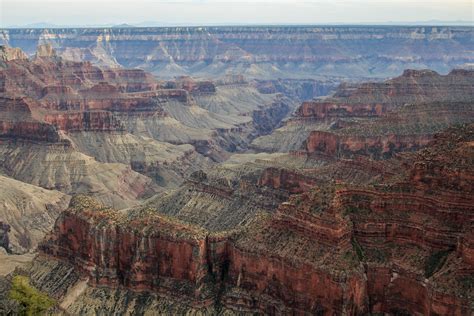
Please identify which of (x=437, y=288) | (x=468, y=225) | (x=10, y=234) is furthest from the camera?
(x=10, y=234)

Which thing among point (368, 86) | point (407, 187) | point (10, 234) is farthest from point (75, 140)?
point (407, 187)

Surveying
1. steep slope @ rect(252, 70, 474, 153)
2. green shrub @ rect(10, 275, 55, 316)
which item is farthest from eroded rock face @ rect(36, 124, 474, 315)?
steep slope @ rect(252, 70, 474, 153)

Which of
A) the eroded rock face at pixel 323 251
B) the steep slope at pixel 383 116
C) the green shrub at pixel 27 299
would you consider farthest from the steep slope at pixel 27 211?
the steep slope at pixel 383 116

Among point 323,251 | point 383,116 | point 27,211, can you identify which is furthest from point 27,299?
point 383,116

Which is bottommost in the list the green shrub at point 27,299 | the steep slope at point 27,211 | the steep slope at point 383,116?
the steep slope at point 27,211

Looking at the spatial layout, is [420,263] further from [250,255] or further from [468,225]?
[250,255]

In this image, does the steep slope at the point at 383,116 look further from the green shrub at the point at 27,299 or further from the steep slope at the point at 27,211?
the green shrub at the point at 27,299

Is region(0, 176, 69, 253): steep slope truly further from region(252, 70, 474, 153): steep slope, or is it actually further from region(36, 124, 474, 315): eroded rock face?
region(252, 70, 474, 153): steep slope

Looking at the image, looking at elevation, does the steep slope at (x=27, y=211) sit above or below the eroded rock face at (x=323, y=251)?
below

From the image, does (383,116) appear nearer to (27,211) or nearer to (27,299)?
(27,211)

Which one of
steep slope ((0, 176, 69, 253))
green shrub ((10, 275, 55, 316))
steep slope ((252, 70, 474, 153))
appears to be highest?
steep slope ((252, 70, 474, 153))

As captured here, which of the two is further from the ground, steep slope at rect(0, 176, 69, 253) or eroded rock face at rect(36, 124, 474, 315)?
eroded rock face at rect(36, 124, 474, 315)
